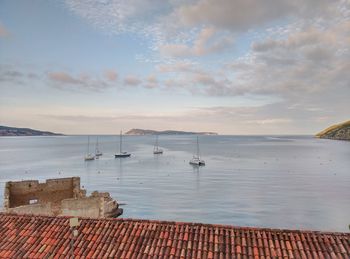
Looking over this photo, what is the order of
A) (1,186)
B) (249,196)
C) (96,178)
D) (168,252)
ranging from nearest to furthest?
(168,252) → (249,196) → (1,186) → (96,178)

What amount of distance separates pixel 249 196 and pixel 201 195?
31.2 feet

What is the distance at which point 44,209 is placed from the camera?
25.3 metres

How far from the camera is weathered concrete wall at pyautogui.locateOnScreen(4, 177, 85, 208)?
1019 inches

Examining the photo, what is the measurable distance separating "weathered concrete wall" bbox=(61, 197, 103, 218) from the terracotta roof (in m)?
13.5

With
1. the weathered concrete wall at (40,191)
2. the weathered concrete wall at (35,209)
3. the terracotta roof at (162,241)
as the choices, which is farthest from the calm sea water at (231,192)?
the terracotta roof at (162,241)

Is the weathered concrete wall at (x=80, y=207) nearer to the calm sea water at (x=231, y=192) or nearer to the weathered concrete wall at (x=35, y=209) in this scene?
the weathered concrete wall at (x=35, y=209)

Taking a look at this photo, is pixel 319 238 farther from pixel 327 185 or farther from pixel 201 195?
pixel 327 185

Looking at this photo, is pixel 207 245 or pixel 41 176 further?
pixel 41 176

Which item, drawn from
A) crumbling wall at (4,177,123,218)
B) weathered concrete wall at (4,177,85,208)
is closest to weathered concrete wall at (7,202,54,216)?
crumbling wall at (4,177,123,218)

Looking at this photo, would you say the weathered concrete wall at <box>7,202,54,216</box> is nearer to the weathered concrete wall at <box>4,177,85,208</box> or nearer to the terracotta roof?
the weathered concrete wall at <box>4,177,85,208</box>

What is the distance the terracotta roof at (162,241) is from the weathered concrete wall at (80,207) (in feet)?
44.3

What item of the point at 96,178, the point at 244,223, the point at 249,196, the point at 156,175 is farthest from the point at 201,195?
the point at 96,178

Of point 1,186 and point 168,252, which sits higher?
point 168,252

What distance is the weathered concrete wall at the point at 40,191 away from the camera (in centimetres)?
2589
